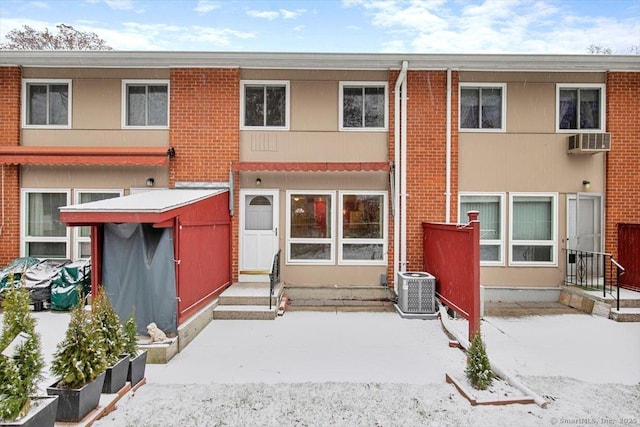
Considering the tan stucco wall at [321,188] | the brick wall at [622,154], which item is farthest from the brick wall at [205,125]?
the brick wall at [622,154]

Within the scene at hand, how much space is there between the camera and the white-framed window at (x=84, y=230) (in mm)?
8086

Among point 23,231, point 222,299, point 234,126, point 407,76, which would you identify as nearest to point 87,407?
point 222,299

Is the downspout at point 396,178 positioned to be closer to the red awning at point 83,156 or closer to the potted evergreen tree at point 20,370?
the red awning at point 83,156

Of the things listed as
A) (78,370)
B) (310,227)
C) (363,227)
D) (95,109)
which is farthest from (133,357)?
(95,109)

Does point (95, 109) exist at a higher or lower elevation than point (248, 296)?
higher

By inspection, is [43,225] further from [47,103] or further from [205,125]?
[205,125]

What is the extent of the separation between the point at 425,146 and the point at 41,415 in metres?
7.75

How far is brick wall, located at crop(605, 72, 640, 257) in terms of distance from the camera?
26.7ft

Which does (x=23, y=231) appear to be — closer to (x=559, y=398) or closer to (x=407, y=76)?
(x=407, y=76)

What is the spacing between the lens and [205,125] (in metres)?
8.16

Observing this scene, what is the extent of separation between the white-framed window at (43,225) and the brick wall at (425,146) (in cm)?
753

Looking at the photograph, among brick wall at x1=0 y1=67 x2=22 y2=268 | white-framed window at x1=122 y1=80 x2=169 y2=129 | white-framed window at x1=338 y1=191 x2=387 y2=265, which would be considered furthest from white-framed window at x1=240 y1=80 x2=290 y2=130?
brick wall at x1=0 y1=67 x2=22 y2=268

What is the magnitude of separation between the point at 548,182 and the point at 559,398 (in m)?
5.71

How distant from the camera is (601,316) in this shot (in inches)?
275
